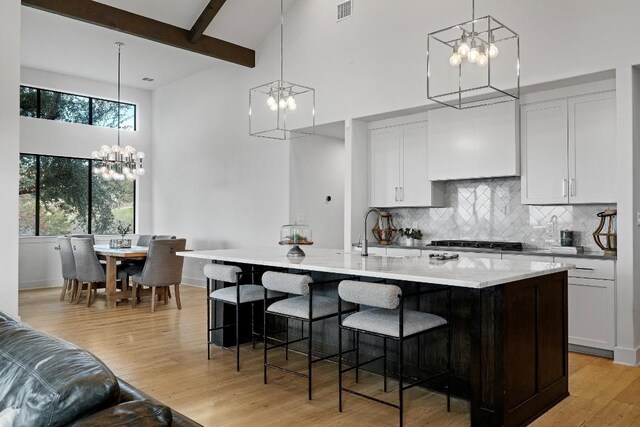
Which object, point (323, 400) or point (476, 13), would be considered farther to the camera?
point (476, 13)

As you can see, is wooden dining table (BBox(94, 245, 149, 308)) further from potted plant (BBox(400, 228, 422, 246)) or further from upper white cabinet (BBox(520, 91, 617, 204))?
upper white cabinet (BBox(520, 91, 617, 204))

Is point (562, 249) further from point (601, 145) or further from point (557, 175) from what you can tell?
point (601, 145)

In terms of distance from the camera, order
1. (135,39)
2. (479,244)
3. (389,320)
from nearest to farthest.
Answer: (389,320)
(479,244)
(135,39)

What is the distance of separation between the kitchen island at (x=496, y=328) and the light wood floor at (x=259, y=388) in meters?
0.20

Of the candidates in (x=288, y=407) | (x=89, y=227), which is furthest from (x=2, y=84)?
(x=89, y=227)

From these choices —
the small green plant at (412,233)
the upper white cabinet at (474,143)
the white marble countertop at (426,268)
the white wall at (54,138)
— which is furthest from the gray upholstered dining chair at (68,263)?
the upper white cabinet at (474,143)

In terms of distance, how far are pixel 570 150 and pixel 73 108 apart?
7.86 metres

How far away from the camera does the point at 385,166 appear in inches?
247

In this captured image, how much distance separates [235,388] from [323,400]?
65 centimetres

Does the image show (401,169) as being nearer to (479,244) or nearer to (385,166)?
(385,166)

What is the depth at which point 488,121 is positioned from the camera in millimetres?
5164

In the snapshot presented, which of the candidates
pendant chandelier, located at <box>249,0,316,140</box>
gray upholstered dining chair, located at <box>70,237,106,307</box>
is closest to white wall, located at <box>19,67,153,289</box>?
gray upholstered dining chair, located at <box>70,237,106,307</box>

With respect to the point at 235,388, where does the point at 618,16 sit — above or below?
above

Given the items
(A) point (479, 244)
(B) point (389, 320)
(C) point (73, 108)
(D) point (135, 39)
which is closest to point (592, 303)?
(A) point (479, 244)
